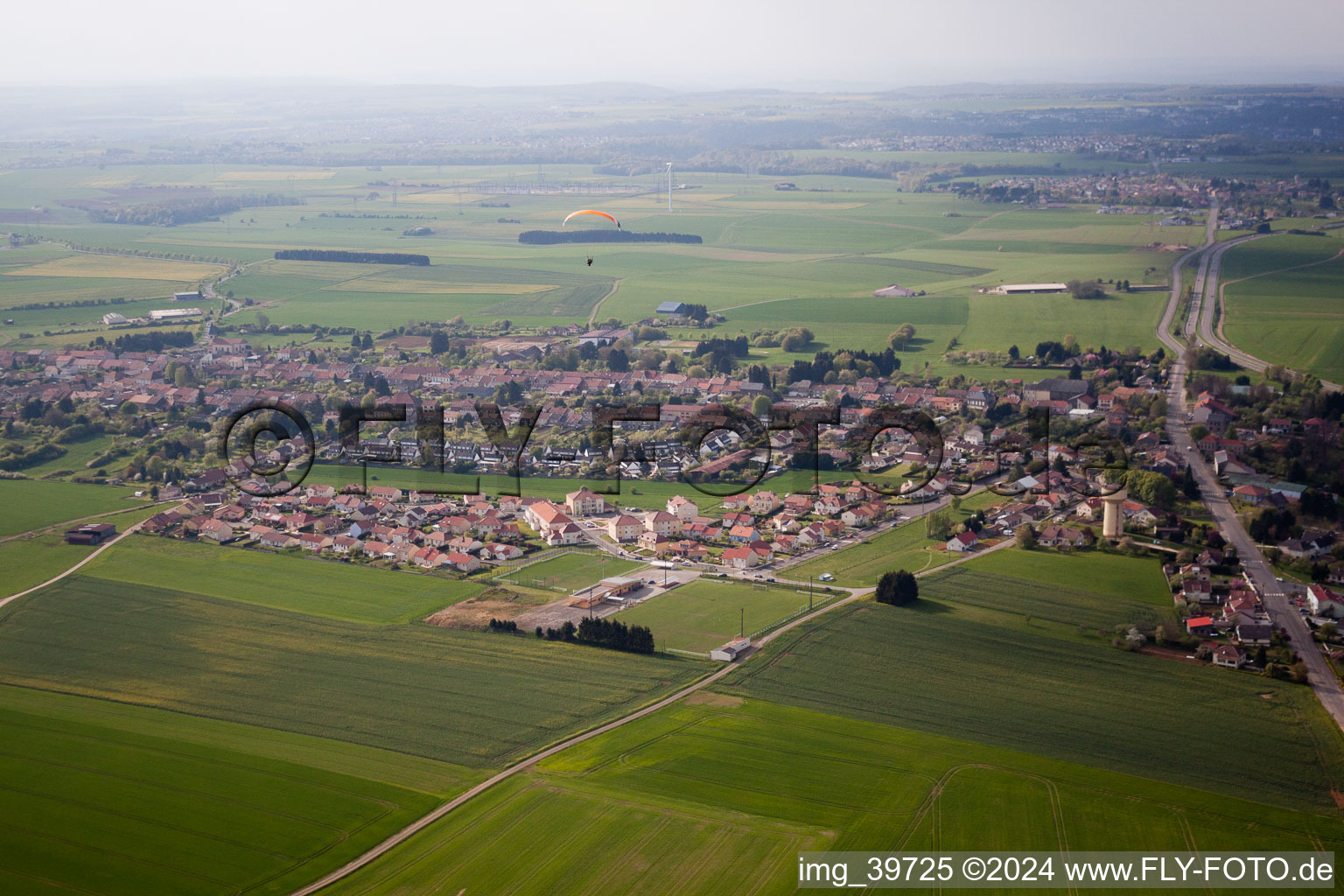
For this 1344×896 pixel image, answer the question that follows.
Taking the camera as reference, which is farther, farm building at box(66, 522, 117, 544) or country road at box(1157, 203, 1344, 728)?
farm building at box(66, 522, 117, 544)

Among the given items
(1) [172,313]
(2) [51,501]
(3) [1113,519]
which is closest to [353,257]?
(1) [172,313]

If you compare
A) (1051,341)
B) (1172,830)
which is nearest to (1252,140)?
(1051,341)

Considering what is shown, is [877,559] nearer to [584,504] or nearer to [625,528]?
[625,528]

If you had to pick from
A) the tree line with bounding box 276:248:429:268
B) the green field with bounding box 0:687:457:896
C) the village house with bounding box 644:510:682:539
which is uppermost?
the tree line with bounding box 276:248:429:268

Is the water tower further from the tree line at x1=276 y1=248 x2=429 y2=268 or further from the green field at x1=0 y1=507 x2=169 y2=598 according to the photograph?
the tree line at x1=276 y1=248 x2=429 y2=268

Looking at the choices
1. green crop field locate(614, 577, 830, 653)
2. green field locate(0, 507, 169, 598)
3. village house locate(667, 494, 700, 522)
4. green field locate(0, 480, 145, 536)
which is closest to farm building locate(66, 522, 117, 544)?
green field locate(0, 507, 169, 598)

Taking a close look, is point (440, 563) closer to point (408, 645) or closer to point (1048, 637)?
point (408, 645)
